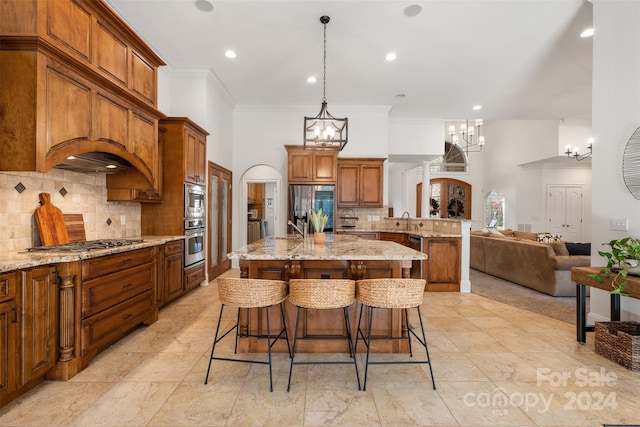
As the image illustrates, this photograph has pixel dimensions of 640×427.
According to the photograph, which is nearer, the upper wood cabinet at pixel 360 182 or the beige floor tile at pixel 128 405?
the beige floor tile at pixel 128 405

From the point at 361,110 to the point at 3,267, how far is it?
582 cm

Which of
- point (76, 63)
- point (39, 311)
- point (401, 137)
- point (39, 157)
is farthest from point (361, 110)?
point (39, 311)

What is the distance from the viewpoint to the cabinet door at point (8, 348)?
1688 mm

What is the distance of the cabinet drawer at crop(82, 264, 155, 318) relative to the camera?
2.22m

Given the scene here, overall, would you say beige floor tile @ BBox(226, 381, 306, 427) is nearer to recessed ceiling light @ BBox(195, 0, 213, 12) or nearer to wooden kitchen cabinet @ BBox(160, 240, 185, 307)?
wooden kitchen cabinet @ BBox(160, 240, 185, 307)

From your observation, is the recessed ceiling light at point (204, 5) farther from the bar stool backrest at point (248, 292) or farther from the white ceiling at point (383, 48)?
the bar stool backrest at point (248, 292)

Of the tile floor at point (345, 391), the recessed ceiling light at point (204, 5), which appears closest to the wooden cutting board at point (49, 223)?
the tile floor at point (345, 391)

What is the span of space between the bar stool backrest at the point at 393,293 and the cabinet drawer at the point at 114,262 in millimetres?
2101

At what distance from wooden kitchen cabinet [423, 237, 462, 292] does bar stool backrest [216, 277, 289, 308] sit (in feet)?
10.6

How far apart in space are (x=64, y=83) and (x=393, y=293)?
288cm

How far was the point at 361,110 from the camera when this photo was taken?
614 cm

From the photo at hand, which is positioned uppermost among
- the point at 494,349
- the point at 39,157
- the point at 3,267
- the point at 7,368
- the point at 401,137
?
the point at 401,137

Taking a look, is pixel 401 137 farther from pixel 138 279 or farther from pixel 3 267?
pixel 3 267

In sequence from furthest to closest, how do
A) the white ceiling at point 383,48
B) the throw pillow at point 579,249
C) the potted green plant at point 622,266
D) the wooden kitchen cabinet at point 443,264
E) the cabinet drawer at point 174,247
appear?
1. the throw pillow at point 579,249
2. the wooden kitchen cabinet at point 443,264
3. the cabinet drawer at point 174,247
4. the white ceiling at point 383,48
5. the potted green plant at point 622,266
